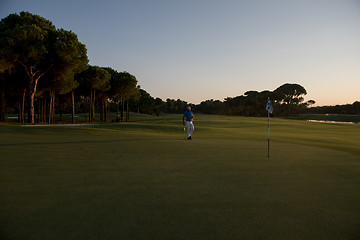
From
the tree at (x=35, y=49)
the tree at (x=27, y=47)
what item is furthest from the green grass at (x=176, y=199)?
the tree at (x=35, y=49)

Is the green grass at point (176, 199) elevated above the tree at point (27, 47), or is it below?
below

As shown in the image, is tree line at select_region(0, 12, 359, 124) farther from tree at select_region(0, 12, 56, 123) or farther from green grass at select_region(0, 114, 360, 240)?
green grass at select_region(0, 114, 360, 240)

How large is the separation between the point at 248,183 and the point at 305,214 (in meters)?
1.88

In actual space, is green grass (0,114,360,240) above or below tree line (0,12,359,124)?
below

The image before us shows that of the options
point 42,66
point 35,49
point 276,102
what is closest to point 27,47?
point 35,49

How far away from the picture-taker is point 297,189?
547cm

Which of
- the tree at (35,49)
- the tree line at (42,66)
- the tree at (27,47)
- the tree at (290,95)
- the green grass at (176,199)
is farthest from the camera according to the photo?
the tree at (290,95)

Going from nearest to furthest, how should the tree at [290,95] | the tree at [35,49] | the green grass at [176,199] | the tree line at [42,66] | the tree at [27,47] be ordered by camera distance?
the green grass at [176,199] → the tree at [27,47] → the tree at [35,49] → the tree line at [42,66] → the tree at [290,95]

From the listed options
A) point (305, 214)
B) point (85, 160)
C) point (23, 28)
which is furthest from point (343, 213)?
point (23, 28)

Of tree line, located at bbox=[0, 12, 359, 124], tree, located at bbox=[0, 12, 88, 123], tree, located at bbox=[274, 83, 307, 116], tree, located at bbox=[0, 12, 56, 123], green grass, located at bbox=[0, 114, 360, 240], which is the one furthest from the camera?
tree, located at bbox=[274, 83, 307, 116]

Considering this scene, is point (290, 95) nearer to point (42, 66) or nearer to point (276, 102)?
point (276, 102)

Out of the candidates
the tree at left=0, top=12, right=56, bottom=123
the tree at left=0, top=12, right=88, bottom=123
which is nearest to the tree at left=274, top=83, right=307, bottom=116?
the tree at left=0, top=12, right=88, bottom=123

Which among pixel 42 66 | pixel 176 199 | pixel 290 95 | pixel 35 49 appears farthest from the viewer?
pixel 290 95

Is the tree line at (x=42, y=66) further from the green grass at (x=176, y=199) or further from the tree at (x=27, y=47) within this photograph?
the green grass at (x=176, y=199)
